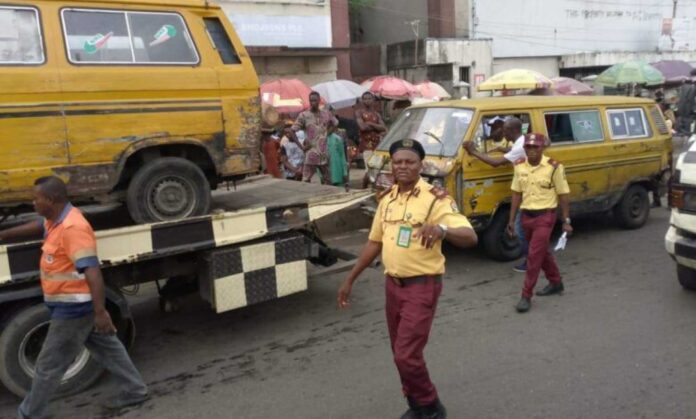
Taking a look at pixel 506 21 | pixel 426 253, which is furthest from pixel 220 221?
pixel 506 21

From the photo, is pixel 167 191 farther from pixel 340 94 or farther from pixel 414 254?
pixel 340 94

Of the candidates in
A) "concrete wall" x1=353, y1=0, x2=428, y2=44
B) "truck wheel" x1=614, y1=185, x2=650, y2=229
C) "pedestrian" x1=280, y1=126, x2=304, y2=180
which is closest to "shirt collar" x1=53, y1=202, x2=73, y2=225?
"pedestrian" x1=280, y1=126, x2=304, y2=180

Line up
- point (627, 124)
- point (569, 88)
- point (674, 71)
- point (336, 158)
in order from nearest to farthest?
point (627, 124) < point (336, 158) < point (569, 88) < point (674, 71)

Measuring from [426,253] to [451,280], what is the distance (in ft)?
10.7

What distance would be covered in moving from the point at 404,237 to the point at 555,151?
4.52m

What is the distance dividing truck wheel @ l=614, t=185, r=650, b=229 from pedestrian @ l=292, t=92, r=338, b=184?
4.05 metres

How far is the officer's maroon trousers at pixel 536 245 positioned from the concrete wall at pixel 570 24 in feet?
57.9

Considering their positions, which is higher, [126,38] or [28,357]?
[126,38]

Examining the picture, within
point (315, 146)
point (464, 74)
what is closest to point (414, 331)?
point (315, 146)

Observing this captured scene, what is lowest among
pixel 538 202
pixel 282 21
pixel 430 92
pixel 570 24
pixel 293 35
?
pixel 538 202

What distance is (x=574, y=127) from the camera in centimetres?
750

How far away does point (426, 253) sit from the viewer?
3.26m

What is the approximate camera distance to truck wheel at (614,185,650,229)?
8219 millimetres

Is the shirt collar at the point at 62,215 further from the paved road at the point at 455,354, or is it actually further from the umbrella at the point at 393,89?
the umbrella at the point at 393,89
